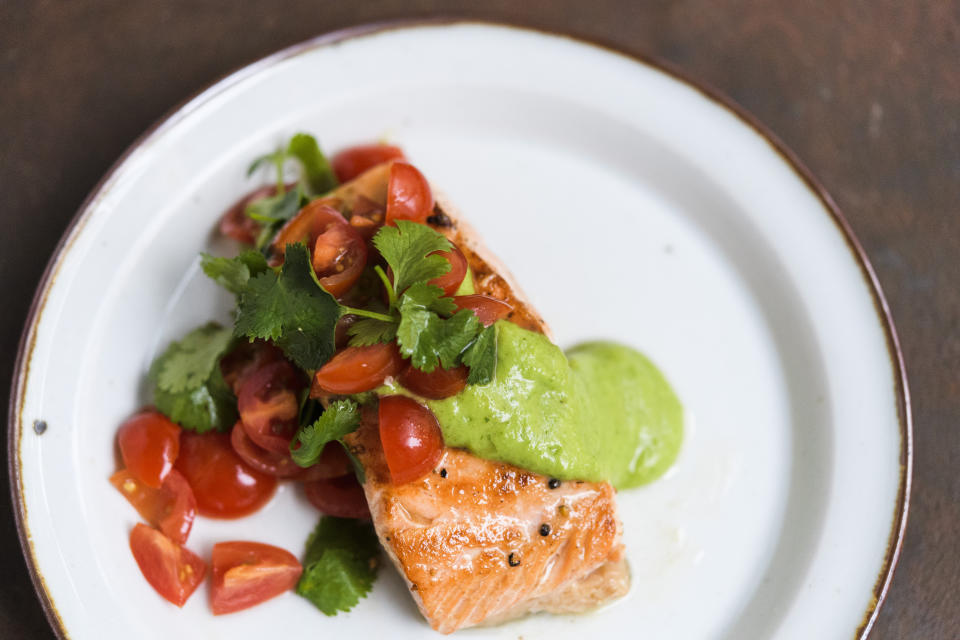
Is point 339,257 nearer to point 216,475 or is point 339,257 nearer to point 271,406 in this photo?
point 271,406

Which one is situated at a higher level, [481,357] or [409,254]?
[409,254]

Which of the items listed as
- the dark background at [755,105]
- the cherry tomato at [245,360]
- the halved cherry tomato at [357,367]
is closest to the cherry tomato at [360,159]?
the dark background at [755,105]

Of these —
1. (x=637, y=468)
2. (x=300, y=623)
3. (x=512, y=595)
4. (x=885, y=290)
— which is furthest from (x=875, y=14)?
(x=300, y=623)

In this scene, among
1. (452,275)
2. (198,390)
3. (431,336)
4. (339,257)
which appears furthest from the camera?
(198,390)

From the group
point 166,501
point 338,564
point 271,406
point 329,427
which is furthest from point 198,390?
point 338,564

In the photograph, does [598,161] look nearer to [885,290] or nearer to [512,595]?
[885,290]

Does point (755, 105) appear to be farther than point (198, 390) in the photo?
Yes
